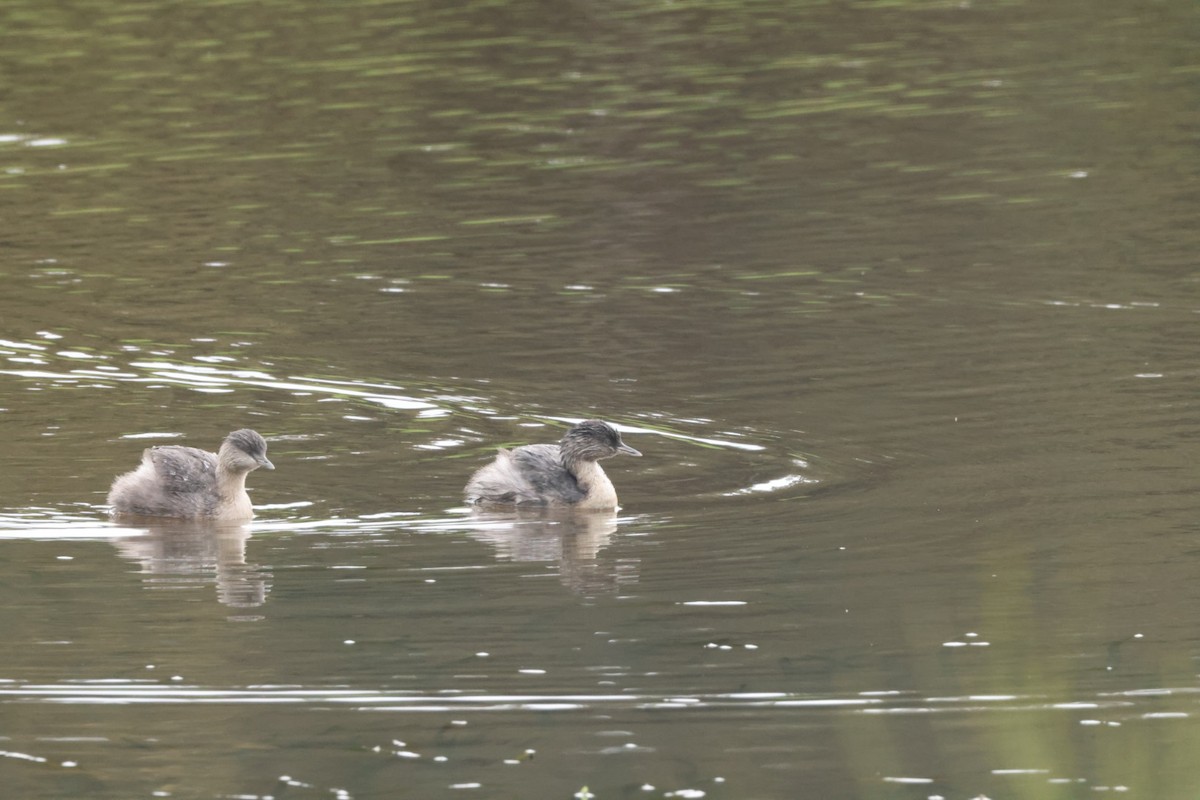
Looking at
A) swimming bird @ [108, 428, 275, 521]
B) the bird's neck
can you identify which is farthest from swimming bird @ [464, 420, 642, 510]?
swimming bird @ [108, 428, 275, 521]

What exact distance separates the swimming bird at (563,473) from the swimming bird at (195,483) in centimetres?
119

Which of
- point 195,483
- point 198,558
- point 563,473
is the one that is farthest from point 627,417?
point 198,558

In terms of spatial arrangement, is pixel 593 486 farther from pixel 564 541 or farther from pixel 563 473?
pixel 564 541

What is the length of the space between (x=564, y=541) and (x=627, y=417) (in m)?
2.10

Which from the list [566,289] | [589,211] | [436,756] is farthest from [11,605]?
[589,211]

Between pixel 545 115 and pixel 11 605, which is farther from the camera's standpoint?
pixel 545 115

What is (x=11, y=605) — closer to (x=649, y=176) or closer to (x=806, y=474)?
(x=806, y=474)

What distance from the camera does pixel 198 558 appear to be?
11203 millimetres

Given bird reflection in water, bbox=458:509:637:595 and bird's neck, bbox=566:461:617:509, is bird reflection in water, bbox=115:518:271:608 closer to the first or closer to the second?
bird reflection in water, bbox=458:509:637:595

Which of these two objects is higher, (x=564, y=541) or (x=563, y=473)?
(x=563, y=473)

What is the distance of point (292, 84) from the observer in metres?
27.4

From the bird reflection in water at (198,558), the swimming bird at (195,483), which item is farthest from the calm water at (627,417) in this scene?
Result: the swimming bird at (195,483)

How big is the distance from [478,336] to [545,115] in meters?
9.82

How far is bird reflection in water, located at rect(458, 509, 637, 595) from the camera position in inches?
409
